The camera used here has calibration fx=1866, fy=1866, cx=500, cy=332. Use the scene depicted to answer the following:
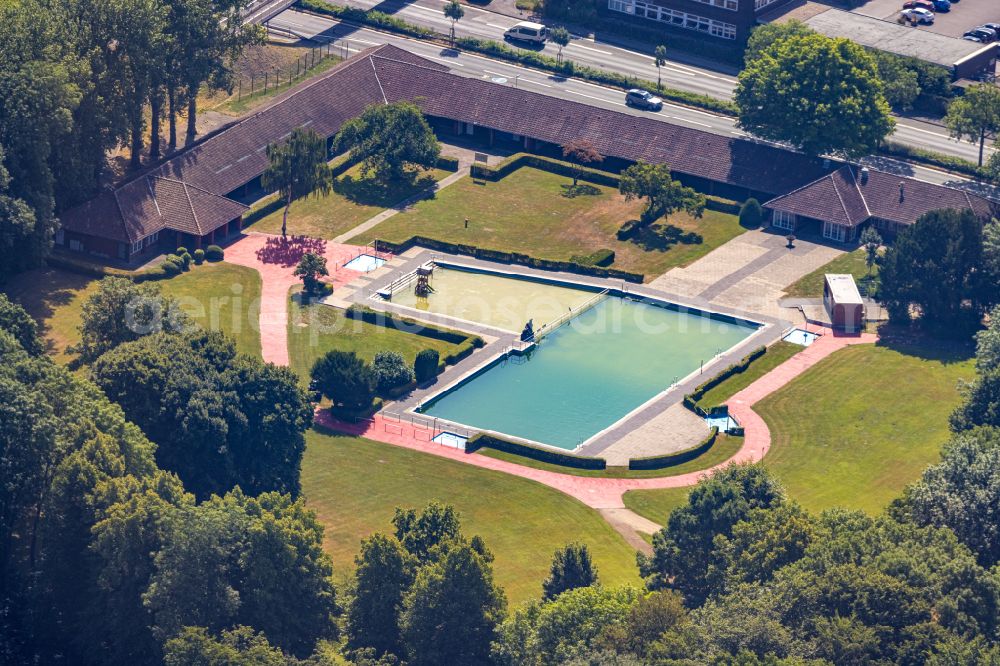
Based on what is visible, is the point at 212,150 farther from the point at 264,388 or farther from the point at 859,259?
the point at 859,259

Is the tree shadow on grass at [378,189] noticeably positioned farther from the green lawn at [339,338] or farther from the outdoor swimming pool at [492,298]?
the green lawn at [339,338]

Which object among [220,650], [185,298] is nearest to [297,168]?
[185,298]

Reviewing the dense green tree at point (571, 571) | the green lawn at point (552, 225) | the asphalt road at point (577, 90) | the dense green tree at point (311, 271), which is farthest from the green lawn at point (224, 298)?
the asphalt road at point (577, 90)

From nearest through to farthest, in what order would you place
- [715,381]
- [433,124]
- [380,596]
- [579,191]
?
[380,596] < [715,381] < [579,191] < [433,124]

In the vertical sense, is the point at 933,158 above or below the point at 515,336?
above

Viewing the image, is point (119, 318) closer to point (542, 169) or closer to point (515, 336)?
point (515, 336)

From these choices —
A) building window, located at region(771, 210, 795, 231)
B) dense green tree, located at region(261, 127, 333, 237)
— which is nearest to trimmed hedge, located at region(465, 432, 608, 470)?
dense green tree, located at region(261, 127, 333, 237)
